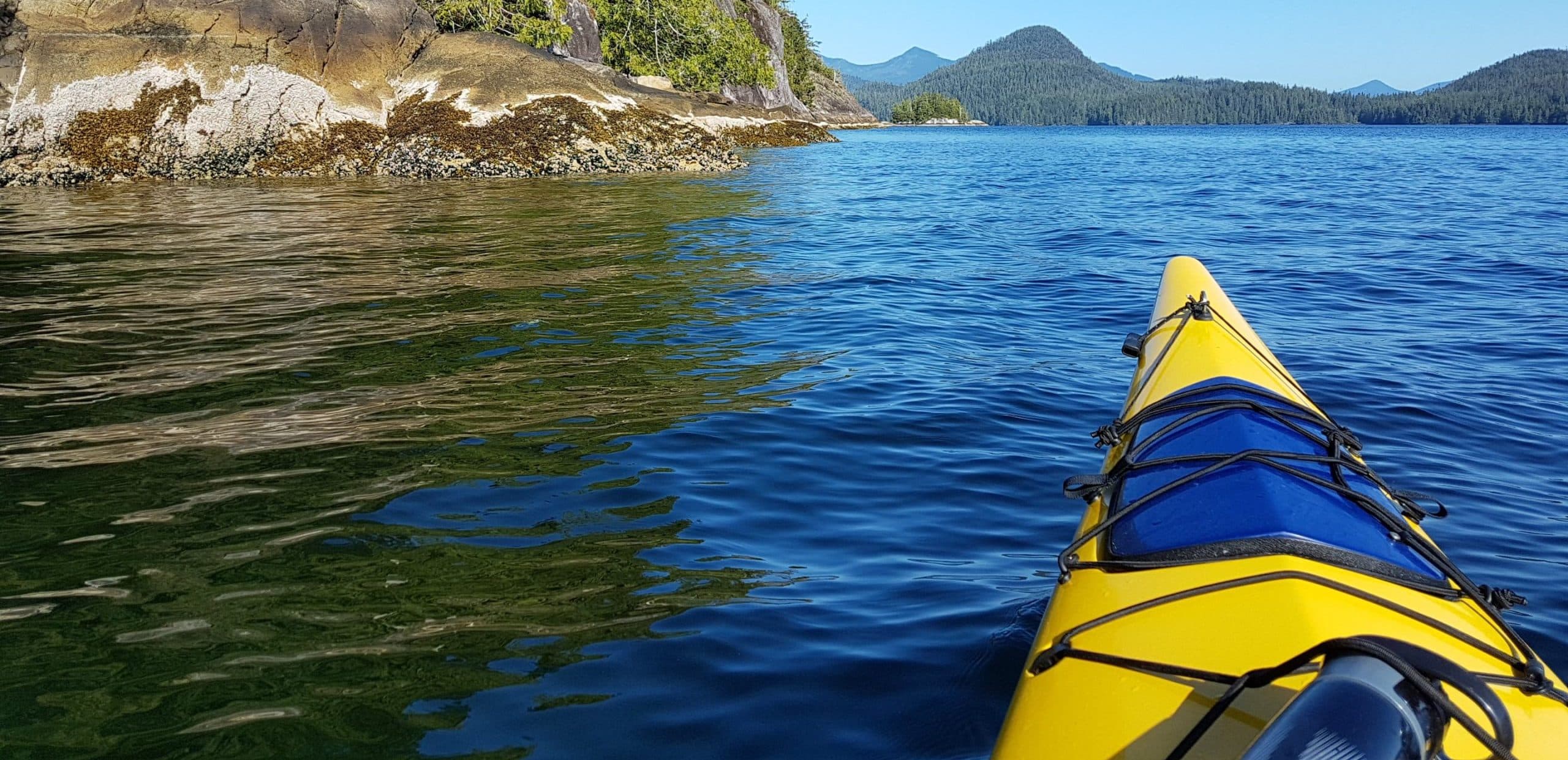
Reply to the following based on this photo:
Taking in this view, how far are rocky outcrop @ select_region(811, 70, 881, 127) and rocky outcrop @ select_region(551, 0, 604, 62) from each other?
50668 mm

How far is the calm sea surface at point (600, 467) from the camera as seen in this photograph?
9.84 feet

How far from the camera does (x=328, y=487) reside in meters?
4.52

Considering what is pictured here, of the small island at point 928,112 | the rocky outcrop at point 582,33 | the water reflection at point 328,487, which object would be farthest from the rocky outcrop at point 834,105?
the water reflection at point 328,487

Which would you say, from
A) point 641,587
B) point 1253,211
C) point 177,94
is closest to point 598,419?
point 641,587

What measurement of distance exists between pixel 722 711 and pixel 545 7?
2942 centimetres

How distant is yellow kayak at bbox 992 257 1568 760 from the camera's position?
1.79m

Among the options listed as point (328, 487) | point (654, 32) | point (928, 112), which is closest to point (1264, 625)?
point (328, 487)

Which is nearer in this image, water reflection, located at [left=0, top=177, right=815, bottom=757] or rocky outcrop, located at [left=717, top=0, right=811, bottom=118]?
water reflection, located at [left=0, top=177, right=815, bottom=757]

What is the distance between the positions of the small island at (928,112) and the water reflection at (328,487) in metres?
131

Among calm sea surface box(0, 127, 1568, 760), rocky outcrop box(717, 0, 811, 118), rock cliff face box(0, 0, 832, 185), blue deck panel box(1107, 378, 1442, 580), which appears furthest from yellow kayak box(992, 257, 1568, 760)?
rocky outcrop box(717, 0, 811, 118)

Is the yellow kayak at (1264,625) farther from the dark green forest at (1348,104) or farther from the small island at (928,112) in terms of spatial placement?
the dark green forest at (1348,104)

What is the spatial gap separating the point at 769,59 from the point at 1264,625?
5681 cm

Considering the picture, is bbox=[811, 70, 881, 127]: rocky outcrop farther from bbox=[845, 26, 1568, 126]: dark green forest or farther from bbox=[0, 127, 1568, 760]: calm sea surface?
bbox=[845, 26, 1568, 126]: dark green forest

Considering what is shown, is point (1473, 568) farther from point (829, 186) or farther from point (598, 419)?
point (829, 186)
